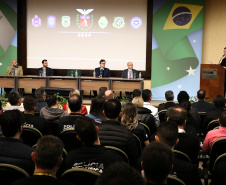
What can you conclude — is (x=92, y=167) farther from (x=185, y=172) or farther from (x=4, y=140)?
(x=4, y=140)

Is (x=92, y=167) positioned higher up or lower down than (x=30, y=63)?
lower down

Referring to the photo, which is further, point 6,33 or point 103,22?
point 6,33

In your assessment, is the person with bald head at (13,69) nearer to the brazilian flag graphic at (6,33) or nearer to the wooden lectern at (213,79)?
the brazilian flag graphic at (6,33)

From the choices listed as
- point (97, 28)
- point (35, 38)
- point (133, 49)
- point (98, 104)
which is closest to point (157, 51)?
point (133, 49)

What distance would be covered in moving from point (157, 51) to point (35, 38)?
12.9 feet

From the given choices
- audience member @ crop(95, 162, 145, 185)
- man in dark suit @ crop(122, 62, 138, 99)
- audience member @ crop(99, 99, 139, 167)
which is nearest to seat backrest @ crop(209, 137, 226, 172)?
audience member @ crop(99, 99, 139, 167)

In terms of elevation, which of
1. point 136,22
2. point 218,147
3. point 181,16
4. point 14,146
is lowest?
point 218,147

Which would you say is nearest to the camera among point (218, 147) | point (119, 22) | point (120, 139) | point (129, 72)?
point (120, 139)

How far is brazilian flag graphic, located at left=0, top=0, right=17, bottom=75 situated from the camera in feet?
35.4

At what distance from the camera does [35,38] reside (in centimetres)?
1086

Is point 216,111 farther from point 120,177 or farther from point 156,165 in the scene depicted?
point 120,177

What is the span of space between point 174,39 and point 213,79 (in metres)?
2.60

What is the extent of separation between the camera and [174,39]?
1002cm

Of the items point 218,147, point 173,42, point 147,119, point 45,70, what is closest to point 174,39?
point 173,42
